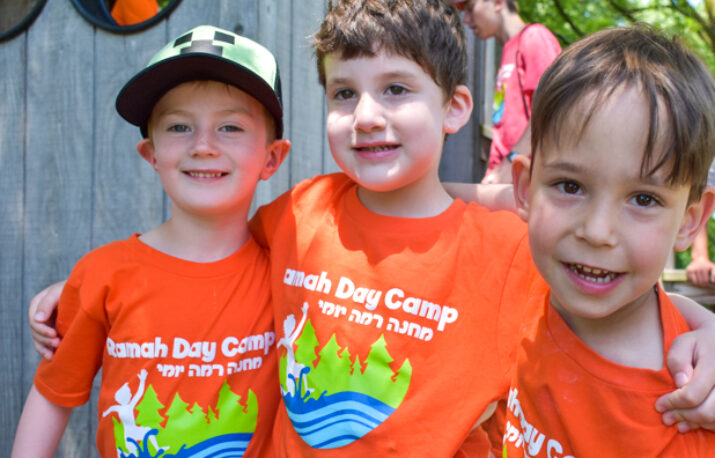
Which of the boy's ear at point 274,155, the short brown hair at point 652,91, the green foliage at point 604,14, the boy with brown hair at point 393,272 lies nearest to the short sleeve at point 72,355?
the boy with brown hair at point 393,272

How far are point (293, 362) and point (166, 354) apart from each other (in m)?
0.36

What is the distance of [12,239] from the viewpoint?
2.82 m

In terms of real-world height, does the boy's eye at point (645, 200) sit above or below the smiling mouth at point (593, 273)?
above

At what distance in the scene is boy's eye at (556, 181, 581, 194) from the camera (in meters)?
1.33

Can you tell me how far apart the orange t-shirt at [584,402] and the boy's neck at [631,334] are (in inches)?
0.7

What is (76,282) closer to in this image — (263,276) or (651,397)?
(263,276)

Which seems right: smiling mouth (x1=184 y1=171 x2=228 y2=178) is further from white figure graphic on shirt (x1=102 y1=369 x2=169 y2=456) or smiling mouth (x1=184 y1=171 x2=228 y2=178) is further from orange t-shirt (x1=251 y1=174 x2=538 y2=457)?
white figure graphic on shirt (x1=102 y1=369 x2=169 y2=456)

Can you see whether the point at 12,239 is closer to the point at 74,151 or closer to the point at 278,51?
the point at 74,151

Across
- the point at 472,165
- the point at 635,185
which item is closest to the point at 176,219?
the point at 635,185

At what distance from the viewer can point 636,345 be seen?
137cm

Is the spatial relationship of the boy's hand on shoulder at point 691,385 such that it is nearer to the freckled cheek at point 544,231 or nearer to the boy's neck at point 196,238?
the freckled cheek at point 544,231

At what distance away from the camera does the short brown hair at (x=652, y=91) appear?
1236mm

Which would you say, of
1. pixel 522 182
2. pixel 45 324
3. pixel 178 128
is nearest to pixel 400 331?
pixel 522 182

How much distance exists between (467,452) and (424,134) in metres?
0.84
